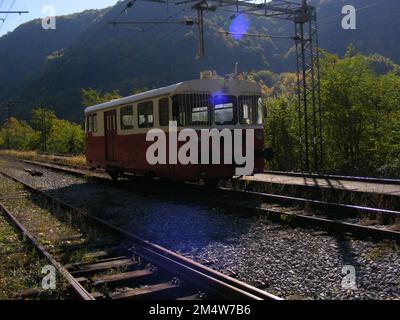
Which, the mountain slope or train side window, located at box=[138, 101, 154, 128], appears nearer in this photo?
train side window, located at box=[138, 101, 154, 128]

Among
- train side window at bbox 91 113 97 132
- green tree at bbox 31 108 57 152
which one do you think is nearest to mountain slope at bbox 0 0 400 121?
green tree at bbox 31 108 57 152

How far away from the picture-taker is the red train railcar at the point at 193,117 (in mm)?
12484

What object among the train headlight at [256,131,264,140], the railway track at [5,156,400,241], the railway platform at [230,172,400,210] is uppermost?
the train headlight at [256,131,264,140]

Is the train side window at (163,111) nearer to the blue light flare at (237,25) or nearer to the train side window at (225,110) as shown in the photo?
the train side window at (225,110)

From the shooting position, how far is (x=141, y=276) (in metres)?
6.09

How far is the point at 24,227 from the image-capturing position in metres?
9.77

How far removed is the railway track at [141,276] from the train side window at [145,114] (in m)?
6.10

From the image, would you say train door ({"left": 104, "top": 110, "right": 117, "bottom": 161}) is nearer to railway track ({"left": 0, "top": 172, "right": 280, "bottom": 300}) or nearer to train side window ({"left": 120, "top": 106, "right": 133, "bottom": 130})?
train side window ({"left": 120, "top": 106, "right": 133, "bottom": 130})

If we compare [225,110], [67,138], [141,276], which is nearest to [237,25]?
[225,110]

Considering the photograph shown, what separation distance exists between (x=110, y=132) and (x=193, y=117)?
5210mm

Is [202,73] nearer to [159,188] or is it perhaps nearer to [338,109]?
[159,188]

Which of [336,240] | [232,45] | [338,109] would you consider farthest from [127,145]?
[232,45]

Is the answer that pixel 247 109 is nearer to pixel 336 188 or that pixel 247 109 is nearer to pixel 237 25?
pixel 336 188

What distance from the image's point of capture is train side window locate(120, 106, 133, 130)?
591 inches
